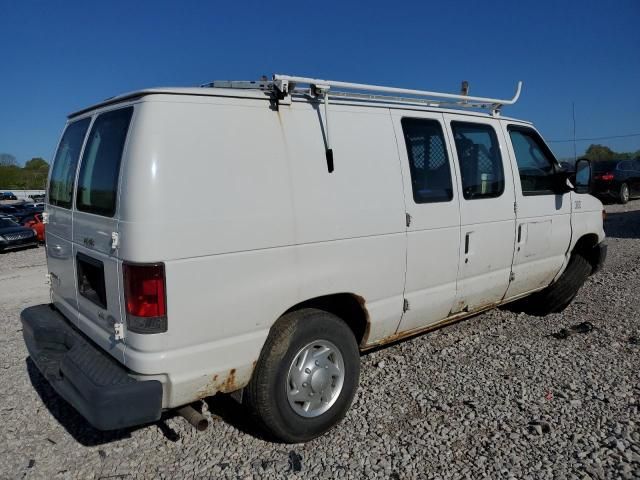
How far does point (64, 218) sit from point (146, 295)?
133 cm

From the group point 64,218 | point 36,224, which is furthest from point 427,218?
point 36,224

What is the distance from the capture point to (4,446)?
3.25 m

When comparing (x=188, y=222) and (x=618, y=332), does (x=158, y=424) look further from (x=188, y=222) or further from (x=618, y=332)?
(x=618, y=332)

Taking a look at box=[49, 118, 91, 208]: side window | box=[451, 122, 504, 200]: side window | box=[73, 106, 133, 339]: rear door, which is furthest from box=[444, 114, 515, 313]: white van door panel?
box=[49, 118, 91, 208]: side window

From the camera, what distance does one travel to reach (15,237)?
15.1 metres

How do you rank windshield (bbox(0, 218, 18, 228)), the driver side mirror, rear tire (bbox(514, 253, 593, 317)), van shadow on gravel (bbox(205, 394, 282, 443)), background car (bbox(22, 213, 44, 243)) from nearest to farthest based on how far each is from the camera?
van shadow on gravel (bbox(205, 394, 282, 443)) → the driver side mirror → rear tire (bbox(514, 253, 593, 317)) → windshield (bbox(0, 218, 18, 228)) → background car (bbox(22, 213, 44, 243))

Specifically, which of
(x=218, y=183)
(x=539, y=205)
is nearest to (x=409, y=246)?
(x=218, y=183)

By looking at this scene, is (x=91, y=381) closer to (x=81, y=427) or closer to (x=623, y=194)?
(x=81, y=427)

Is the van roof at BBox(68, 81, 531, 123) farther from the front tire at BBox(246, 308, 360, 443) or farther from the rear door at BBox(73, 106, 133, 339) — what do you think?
the front tire at BBox(246, 308, 360, 443)

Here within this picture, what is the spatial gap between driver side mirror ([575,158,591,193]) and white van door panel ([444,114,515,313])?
1.01 meters

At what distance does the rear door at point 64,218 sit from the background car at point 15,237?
42.9 ft

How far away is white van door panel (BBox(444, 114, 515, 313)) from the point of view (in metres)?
4.04

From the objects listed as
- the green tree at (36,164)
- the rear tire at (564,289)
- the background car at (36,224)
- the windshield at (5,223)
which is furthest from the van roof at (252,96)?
the green tree at (36,164)

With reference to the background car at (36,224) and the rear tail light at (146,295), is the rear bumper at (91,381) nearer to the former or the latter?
the rear tail light at (146,295)
